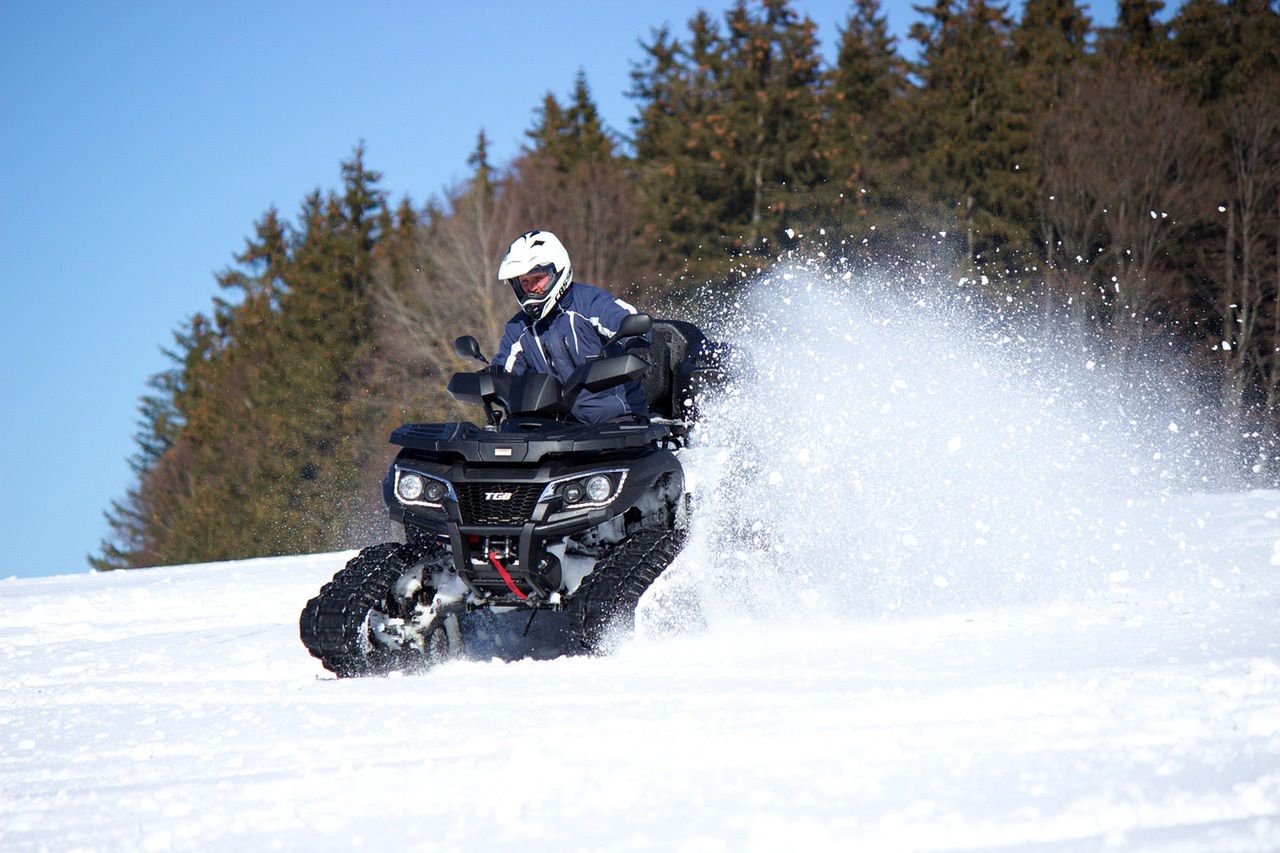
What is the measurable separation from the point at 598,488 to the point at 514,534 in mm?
432

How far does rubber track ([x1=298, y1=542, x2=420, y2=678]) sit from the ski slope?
14 centimetres

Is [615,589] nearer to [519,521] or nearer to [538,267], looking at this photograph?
[519,521]

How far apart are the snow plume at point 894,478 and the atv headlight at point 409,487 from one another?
1189mm

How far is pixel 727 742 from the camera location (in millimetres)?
4195

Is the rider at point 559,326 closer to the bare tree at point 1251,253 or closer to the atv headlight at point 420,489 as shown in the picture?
the atv headlight at point 420,489

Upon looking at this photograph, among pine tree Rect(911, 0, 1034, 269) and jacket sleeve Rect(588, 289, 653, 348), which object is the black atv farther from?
pine tree Rect(911, 0, 1034, 269)

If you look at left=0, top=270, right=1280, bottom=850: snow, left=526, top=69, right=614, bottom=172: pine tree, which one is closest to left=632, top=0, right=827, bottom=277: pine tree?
left=526, top=69, right=614, bottom=172: pine tree

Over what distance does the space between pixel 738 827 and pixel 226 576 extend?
10.1 meters

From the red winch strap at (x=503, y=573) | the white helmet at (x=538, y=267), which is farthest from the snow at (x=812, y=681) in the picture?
the white helmet at (x=538, y=267)

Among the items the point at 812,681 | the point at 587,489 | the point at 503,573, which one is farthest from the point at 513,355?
the point at 812,681

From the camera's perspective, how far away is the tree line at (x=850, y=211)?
29312 mm

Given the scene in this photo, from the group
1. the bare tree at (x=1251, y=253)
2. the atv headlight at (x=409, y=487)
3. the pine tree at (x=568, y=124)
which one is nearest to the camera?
the atv headlight at (x=409, y=487)

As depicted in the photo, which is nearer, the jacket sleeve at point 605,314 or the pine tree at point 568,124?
the jacket sleeve at point 605,314

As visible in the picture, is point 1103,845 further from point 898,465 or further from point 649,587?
point 898,465
